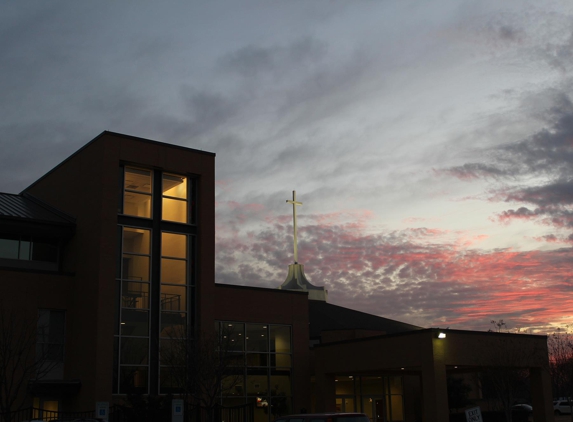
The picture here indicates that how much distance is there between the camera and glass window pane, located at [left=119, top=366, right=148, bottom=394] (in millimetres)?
29062

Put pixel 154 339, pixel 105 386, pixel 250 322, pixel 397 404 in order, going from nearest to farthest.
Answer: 1. pixel 105 386
2. pixel 154 339
3. pixel 250 322
4. pixel 397 404

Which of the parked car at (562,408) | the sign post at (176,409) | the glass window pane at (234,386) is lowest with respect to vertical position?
the parked car at (562,408)

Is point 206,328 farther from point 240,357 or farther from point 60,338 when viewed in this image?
point 60,338

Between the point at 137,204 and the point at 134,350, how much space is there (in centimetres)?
671

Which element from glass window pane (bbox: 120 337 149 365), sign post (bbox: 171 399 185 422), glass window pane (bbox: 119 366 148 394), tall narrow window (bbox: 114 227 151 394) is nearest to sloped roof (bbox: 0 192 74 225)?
tall narrow window (bbox: 114 227 151 394)

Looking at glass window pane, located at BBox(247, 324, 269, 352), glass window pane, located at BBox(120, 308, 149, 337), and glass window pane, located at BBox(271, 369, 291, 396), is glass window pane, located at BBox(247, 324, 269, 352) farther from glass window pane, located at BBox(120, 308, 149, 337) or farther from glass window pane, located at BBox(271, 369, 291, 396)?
glass window pane, located at BBox(120, 308, 149, 337)

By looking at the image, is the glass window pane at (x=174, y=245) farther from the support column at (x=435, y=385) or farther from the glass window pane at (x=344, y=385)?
the glass window pane at (x=344, y=385)

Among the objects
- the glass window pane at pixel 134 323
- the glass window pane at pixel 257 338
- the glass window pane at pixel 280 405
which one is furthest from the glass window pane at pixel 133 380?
the glass window pane at pixel 280 405

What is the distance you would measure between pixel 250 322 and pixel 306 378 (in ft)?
14.6

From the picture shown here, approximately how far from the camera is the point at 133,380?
29.5 meters

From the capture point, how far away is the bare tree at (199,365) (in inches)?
1112

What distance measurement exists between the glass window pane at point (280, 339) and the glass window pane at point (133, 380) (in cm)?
806

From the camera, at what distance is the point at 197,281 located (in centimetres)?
3238

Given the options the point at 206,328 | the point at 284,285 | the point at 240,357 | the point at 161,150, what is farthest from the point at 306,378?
the point at 284,285
